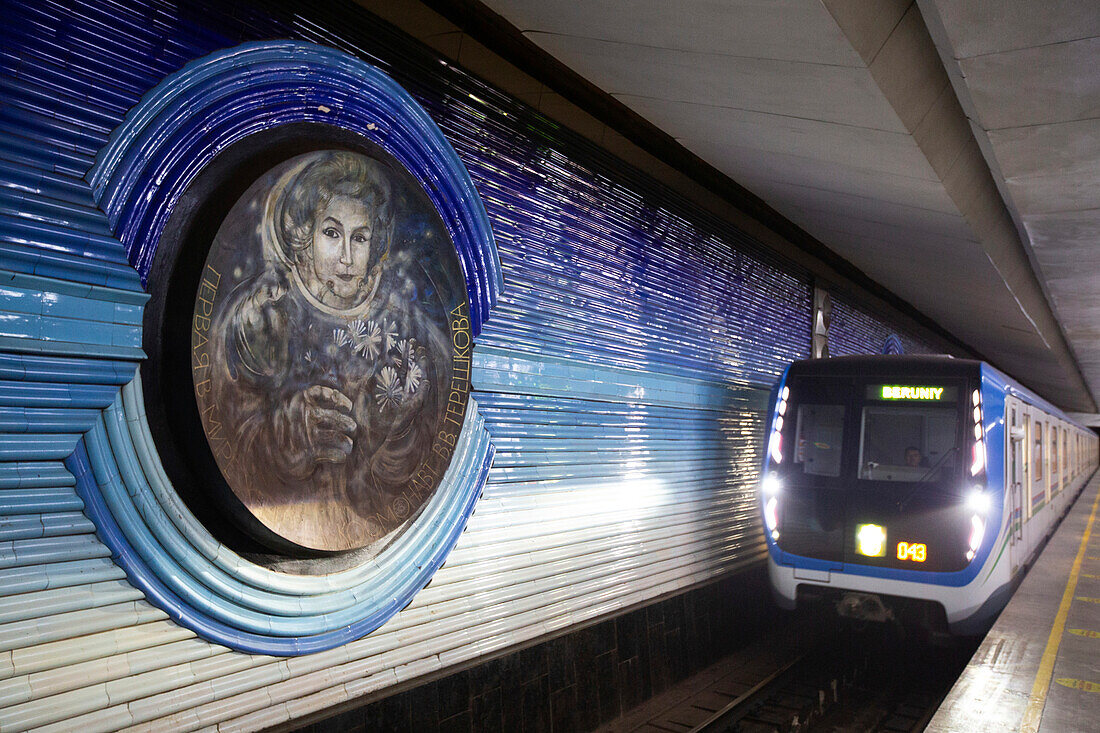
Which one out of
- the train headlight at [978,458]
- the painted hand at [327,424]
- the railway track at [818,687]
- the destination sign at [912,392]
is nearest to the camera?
the painted hand at [327,424]

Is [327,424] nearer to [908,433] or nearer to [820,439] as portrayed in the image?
[820,439]

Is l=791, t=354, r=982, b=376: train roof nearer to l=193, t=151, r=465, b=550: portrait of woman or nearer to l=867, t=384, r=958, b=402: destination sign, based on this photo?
l=867, t=384, r=958, b=402: destination sign

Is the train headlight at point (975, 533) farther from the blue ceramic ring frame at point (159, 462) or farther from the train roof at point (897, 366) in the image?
the blue ceramic ring frame at point (159, 462)

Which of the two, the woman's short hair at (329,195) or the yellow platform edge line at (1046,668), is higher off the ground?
the woman's short hair at (329,195)

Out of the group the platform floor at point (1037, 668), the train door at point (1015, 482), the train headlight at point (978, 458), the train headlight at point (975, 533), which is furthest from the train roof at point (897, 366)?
the platform floor at point (1037, 668)

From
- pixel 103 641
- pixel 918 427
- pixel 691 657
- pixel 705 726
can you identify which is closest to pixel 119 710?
pixel 103 641

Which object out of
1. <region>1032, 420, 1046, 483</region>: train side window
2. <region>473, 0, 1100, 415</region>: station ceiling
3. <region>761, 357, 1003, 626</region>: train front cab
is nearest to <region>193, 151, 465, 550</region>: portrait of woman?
<region>473, 0, 1100, 415</region>: station ceiling

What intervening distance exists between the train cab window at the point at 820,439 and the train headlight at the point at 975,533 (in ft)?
3.57

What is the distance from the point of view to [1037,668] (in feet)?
18.3

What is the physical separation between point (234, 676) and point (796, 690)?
5003 millimetres

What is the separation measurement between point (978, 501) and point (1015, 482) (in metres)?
1.40

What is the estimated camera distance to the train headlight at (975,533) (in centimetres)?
623

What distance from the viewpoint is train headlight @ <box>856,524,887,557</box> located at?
655 centimetres

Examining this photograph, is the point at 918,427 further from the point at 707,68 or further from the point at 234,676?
the point at 234,676
